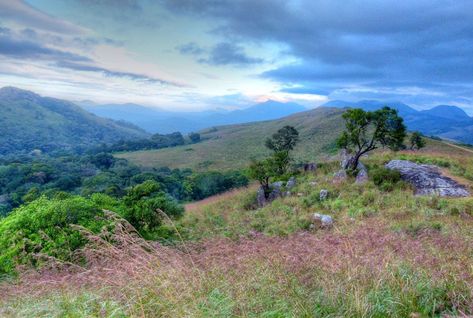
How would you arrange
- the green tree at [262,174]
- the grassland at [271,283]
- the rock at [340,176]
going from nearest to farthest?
1. the grassland at [271,283]
2. the rock at [340,176]
3. the green tree at [262,174]

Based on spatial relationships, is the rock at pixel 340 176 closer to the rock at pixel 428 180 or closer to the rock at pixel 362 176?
the rock at pixel 362 176

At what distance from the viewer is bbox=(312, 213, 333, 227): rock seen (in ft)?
32.4

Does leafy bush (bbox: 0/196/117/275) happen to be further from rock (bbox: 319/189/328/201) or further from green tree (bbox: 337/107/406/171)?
green tree (bbox: 337/107/406/171)

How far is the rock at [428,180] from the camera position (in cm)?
1177

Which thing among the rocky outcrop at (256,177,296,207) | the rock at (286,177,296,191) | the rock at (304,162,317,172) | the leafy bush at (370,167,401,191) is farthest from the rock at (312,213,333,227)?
the rock at (304,162,317,172)

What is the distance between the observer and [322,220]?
10250 mm

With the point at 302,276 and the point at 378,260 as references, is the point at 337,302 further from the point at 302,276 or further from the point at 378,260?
the point at 378,260

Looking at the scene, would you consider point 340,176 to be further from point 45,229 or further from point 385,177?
point 45,229

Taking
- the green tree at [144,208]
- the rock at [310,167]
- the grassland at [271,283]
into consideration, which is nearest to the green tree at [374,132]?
the rock at [310,167]

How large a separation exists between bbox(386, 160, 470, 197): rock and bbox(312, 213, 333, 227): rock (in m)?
4.83

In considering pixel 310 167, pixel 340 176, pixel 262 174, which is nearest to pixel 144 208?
pixel 262 174

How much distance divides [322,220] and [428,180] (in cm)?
624

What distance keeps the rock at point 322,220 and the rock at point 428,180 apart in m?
4.83

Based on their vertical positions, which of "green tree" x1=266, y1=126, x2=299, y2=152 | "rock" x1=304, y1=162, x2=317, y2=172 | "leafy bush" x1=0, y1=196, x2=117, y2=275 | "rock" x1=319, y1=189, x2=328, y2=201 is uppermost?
"green tree" x1=266, y1=126, x2=299, y2=152
